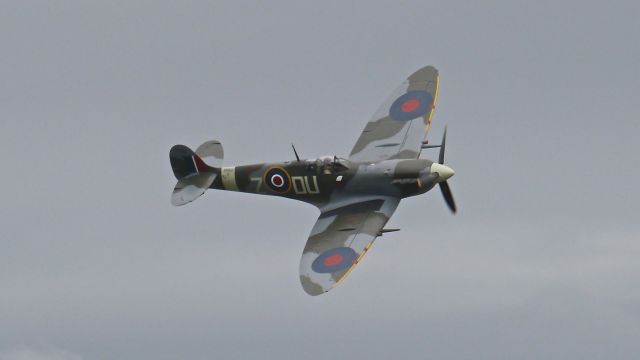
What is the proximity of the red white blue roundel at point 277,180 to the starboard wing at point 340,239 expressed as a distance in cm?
235

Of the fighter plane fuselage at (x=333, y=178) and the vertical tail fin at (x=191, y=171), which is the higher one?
the vertical tail fin at (x=191, y=171)

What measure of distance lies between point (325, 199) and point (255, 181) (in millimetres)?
3632

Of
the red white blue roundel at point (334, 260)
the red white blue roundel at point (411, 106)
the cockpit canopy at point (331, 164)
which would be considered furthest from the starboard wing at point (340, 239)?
the red white blue roundel at point (411, 106)

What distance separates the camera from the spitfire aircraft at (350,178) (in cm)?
5334

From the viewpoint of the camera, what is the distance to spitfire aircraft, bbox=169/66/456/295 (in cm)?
5334

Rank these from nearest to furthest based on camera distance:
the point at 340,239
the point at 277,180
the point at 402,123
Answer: the point at 340,239, the point at 277,180, the point at 402,123

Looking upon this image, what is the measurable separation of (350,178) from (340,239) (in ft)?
9.85

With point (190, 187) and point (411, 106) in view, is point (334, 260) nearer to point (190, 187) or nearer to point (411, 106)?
point (190, 187)

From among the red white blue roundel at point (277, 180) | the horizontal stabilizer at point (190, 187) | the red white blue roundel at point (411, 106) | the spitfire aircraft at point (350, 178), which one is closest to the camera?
the spitfire aircraft at point (350, 178)

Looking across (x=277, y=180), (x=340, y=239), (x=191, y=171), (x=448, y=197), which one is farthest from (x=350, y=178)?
(x=191, y=171)

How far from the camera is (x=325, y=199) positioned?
5641cm

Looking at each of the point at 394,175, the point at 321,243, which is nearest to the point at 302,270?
the point at 321,243

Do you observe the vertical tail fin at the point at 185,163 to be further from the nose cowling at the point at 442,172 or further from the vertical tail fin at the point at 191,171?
the nose cowling at the point at 442,172

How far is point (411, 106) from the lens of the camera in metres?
59.6
